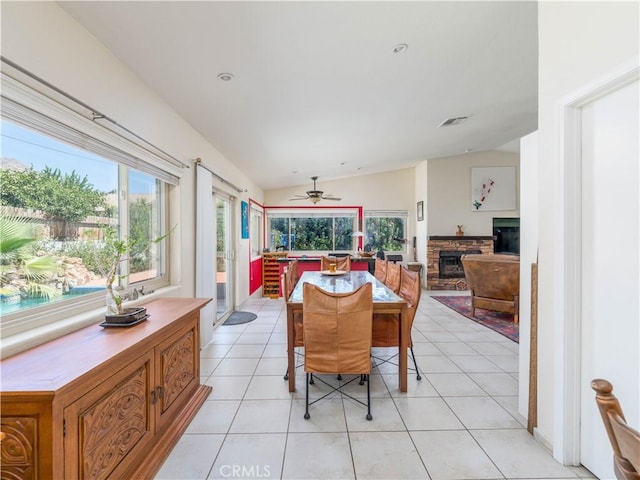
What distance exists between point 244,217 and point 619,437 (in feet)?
17.9

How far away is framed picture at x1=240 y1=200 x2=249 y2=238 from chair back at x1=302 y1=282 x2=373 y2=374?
366 centimetres

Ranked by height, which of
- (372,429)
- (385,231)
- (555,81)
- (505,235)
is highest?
(555,81)

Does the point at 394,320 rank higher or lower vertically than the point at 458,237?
lower

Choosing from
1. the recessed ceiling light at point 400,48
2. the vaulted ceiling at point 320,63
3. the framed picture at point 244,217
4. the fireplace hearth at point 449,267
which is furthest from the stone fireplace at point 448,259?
the recessed ceiling light at point 400,48

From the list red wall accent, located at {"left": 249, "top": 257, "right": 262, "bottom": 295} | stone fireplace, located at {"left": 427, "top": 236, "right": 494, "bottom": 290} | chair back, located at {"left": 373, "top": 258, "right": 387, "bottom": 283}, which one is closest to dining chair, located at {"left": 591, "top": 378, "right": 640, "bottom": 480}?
chair back, located at {"left": 373, "top": 258, "right": 387, "bottom": 283}

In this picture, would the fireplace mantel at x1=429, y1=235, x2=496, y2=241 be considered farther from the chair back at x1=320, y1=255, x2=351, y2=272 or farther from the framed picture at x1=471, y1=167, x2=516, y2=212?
the chair back at x1=320, y1=255, x2=351, y2=272

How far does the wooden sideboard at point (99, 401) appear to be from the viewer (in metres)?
1.02

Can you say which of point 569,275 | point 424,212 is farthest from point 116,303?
point 424,212

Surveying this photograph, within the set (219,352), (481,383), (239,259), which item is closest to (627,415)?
(481,383)

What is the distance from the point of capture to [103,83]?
6.07 feet

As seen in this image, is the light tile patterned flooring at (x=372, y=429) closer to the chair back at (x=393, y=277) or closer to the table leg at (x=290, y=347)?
the table leg at (x=290, y=347)

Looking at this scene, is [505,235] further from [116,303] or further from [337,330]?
[116,303]

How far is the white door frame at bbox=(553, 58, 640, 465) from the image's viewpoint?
62.5 inches

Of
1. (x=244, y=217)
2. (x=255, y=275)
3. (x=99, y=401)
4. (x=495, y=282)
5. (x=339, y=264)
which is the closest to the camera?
(x=99, y=401)
